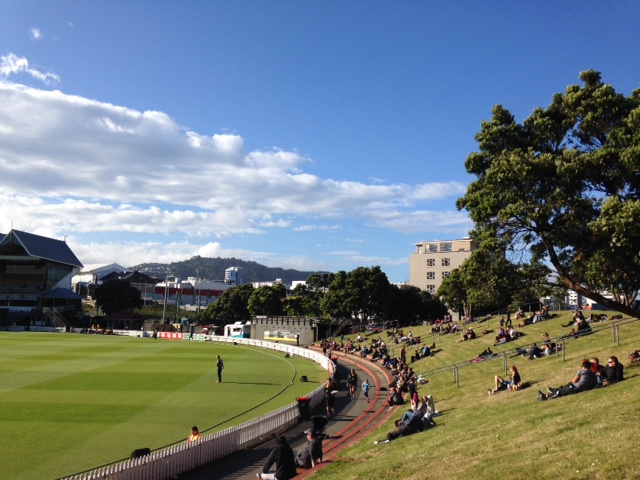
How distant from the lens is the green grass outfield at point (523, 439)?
9203 millimetres

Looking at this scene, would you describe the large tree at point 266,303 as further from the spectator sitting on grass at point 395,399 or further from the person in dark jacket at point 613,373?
the person in dark jacket at point 613,373

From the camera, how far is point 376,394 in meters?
27.6

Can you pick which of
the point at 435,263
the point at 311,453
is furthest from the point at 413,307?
the point at 311,453

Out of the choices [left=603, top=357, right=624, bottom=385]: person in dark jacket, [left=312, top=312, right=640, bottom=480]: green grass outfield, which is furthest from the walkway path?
[left=603, top=357, right=624, bottom=385]: person in dark jacket

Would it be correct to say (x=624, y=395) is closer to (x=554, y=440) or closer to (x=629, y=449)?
(x=554, y=440)

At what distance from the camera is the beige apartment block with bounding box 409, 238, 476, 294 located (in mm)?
98062

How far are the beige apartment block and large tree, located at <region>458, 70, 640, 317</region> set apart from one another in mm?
78985

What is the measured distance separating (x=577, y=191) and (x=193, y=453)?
14.6 metres

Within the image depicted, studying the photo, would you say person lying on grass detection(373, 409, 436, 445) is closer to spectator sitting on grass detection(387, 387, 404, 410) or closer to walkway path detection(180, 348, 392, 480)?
walkway path detection(180, 348, 392, 480)

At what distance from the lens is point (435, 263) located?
330ft

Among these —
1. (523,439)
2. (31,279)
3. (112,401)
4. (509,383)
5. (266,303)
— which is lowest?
(112,401)

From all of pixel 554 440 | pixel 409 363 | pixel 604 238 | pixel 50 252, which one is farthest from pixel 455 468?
pixel 50 252

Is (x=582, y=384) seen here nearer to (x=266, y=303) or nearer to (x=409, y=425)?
(x=409, y=425)

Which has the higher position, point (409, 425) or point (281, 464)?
point (281, 464)
